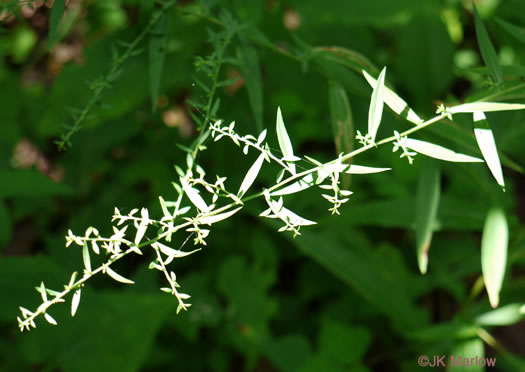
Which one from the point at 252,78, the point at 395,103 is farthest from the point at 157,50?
the point at 395,103

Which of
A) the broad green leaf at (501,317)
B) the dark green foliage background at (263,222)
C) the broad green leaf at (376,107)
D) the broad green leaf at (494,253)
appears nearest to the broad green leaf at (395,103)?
the broad green leaf at (376,107)

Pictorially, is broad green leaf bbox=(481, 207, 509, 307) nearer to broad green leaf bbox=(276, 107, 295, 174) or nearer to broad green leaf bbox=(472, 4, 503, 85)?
broad green leaf bbox=(472, 4, 503, 85)

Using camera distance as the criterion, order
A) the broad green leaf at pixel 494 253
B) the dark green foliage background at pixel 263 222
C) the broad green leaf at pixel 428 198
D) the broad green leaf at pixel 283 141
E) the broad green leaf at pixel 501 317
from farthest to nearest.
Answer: the dark green foliage background at pixel 263 222
the broad green leaf at pixel 501 317
the broad green leaf at pixel 428 198
the broad green leaf at pixel 494 253
the broad green leaf at pixel 283 141

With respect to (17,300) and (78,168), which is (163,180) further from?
(17,300)

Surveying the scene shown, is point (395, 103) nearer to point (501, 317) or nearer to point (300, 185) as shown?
point (300, 185)

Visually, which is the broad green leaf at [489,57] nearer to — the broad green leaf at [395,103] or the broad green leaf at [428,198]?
the broad green leaf at [395,103]

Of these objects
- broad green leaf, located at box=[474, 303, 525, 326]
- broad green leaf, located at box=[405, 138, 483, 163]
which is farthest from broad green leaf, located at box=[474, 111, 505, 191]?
broad green leaf, located at box=[474, 303, 525, 326]
